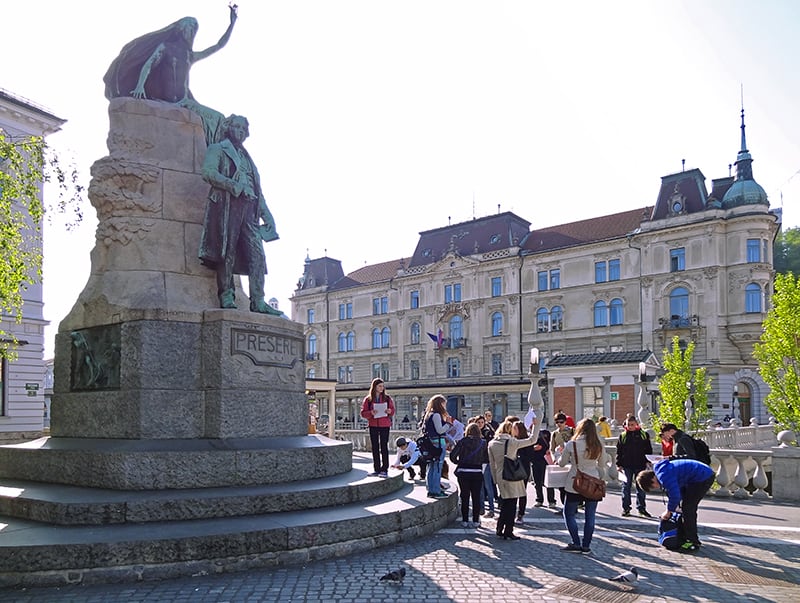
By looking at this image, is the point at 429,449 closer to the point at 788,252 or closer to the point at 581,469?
the point at 581,469

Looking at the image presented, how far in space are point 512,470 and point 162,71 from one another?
7695 millimetres

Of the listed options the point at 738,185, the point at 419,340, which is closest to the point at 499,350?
the point at 419,340

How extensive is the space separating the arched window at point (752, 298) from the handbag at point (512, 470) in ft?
141

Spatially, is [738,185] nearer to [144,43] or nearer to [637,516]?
[637,516]

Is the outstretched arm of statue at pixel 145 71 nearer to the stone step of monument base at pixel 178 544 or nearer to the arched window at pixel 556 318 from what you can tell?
the stone step of monument base at pixel 178 544

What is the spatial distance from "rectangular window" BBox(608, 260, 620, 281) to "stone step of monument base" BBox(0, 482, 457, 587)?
4729 cm

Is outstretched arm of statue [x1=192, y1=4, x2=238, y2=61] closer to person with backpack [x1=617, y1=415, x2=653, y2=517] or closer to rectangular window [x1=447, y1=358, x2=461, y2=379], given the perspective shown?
person with backpack [x1=617, y1=415, x2=653, y2=517]

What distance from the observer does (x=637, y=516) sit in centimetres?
1088

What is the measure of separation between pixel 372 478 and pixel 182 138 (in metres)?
5.58

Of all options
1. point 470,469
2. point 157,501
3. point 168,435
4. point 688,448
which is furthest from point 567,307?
point 157,501

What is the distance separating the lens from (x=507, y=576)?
21.5ft

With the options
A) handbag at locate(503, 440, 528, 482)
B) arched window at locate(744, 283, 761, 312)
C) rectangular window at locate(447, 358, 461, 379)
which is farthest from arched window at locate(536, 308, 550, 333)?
handbag at locate(503, 440, 528, 482)

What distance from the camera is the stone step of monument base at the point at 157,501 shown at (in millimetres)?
6672

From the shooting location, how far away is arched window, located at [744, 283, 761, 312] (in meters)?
45.6
